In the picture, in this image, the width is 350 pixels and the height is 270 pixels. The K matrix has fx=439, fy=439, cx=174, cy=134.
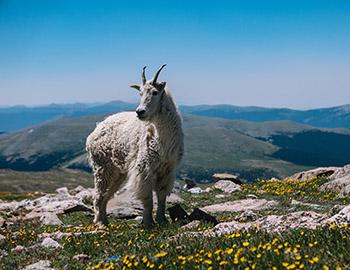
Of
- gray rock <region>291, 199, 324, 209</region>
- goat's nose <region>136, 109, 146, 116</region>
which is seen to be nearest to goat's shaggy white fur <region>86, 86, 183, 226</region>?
goat's nose <region>136, 109, 146, 116</region>

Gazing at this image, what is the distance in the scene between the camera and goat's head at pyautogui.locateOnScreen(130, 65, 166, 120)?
12.2 m

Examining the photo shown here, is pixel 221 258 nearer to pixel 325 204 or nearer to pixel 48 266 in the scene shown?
pixel 48 266

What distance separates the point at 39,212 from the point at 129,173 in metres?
9.03

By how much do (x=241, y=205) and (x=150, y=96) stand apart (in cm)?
845

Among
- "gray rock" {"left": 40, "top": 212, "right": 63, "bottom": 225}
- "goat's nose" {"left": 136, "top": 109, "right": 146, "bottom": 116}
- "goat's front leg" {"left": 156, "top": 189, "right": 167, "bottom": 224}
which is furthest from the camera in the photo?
"gray rock" {"left": 40, "top": 212, "right": 63, "bottom": 225}

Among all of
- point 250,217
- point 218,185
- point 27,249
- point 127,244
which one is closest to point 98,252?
point 127,244

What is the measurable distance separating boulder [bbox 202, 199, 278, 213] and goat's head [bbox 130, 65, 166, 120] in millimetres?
7057

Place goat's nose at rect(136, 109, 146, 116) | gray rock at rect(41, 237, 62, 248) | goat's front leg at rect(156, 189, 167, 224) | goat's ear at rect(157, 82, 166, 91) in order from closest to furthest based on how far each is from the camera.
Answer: gray rock at rect(41, 237, 62, 248), goat's nose at rect(136, 109, 146, 116), goat's ear at rect(157, 82, 166, 91), goat's front leg at rect(156, 189, 167, 224)

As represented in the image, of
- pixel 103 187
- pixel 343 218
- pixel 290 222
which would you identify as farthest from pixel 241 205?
pixel 343 218

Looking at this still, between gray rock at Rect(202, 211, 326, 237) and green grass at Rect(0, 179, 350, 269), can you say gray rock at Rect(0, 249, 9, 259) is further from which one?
gray rock at Rect(202, 211, 326, 237)

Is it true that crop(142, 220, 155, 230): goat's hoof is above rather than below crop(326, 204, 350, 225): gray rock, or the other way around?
below

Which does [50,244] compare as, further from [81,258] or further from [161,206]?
[161,206]

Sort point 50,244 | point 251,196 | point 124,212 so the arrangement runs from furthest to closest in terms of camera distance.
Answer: point 251,196 → point 124,212 → point 50,244

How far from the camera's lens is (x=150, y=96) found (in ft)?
40.6
